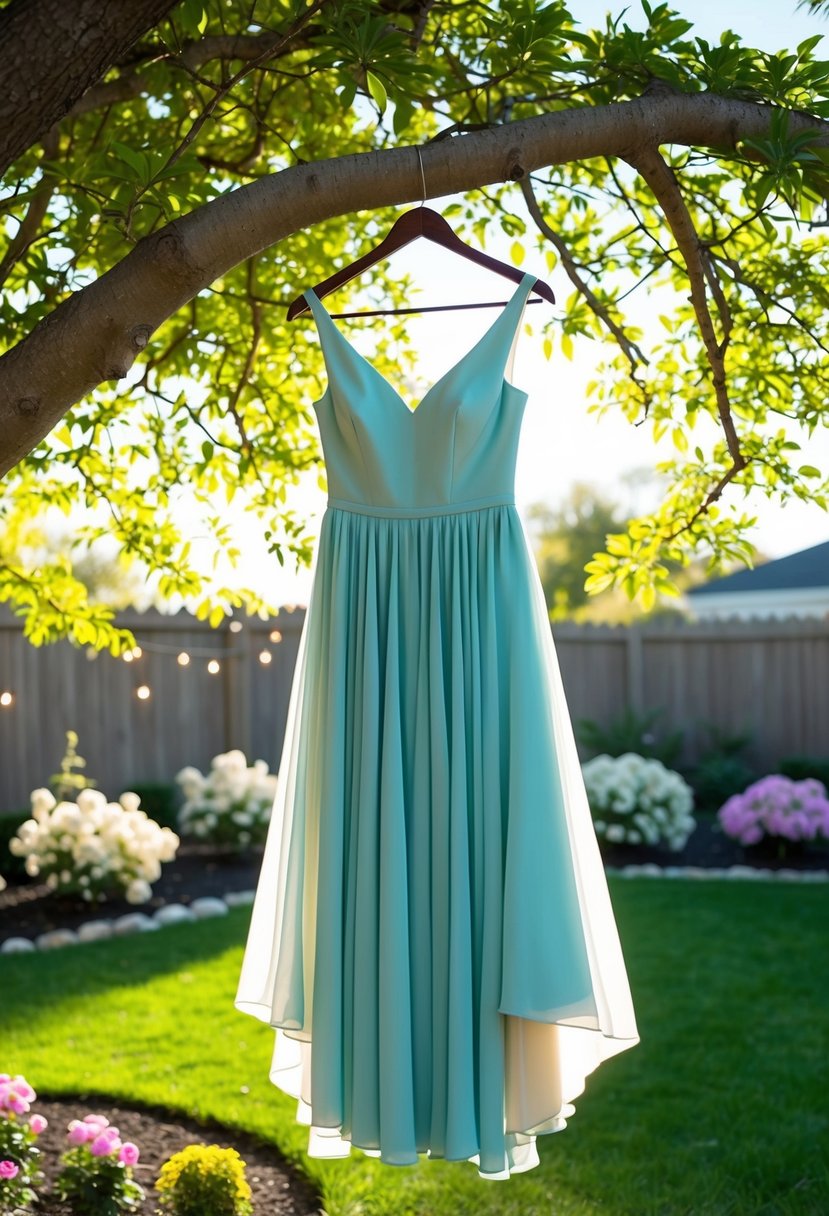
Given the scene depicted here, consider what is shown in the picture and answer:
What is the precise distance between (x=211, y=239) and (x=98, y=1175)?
184 cm

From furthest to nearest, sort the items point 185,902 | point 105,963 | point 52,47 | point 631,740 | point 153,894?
1. point 631,740
2. point 153,894
3. point 185,902
4. point 105,963
5. point 52,47

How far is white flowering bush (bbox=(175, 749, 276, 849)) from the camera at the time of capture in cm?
614

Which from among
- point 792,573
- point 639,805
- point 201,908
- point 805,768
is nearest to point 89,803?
point 201,908

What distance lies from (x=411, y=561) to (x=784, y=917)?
399cm

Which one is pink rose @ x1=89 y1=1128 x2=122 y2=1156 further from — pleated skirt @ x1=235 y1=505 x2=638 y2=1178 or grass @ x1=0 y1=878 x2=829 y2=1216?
pleated skirt @ x1=235 y1=505 x2=638 y2=1178

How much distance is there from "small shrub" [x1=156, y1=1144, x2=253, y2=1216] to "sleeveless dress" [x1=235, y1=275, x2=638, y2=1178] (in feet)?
2.25

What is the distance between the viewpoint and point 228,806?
6156mm

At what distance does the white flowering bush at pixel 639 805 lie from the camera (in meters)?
6.43

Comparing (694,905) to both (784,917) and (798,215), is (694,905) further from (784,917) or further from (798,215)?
(798,215)

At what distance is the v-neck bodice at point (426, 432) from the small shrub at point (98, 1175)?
4.78 feet

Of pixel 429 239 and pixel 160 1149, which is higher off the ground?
pixel 429 239

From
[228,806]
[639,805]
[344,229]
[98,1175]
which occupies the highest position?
[344,229]

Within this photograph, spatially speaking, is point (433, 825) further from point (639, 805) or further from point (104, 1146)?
point (639, 805)

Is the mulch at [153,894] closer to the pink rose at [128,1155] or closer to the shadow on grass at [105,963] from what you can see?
the shadow on grass at [105,963]
